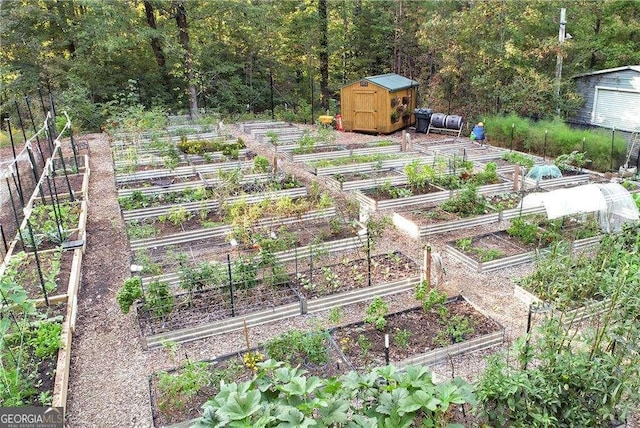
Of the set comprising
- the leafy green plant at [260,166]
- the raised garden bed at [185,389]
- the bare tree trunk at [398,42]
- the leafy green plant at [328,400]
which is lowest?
the raised garden bed at [185,389]

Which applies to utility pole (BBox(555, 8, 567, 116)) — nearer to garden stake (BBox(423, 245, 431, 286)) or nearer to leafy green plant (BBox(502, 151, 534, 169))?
leafy green plant (BBox(502, 151, 534, 169))

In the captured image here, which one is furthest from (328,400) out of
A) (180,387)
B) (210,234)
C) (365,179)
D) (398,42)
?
(398,42)

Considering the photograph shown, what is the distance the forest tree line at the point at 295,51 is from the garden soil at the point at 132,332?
332 inches

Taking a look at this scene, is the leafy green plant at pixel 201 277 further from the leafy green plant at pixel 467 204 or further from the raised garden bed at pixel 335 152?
the raised garden bed at pixel 335 152

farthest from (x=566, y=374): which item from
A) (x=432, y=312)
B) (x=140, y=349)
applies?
(x=140, y=349)

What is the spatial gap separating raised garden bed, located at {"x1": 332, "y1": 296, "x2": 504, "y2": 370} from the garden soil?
122 millimetres

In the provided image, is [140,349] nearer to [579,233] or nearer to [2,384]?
[2,384]

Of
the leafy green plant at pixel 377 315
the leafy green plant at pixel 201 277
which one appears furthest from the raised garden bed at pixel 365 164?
the leafy green plant at pixel 377 315

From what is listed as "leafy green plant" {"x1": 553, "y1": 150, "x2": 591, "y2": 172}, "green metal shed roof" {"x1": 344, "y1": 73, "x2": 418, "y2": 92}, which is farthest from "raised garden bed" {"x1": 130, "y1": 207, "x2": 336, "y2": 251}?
"green metal shed roof" {"x1": 344, "y1": 73, "x2": 418, "y2": 92}

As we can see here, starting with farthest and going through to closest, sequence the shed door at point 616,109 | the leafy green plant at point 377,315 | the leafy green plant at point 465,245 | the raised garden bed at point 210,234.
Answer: the shed door at point 616,109, the raised garden bed at point 210,234, the leafy green plant at point 465,245, the leafy green plant at point 377,315

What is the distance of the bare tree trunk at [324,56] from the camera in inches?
781

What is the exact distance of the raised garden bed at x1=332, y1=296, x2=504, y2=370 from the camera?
4.61 metres

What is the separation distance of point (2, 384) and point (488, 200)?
7590mm

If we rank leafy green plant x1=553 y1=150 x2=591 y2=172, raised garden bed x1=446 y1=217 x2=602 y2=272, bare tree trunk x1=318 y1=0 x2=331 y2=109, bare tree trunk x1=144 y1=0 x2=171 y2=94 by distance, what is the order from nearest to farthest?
1. raised garden bed x1=446 y1=217 x2=602 y2=272
2. leafy green plant x1=553 y1=150 x2=591 y2=172
3. bare tree trunk x1=144 y1=0 x2=171 y2=94
4. bare tree trunk x1=318 y1=0 x2=331 y2=109
